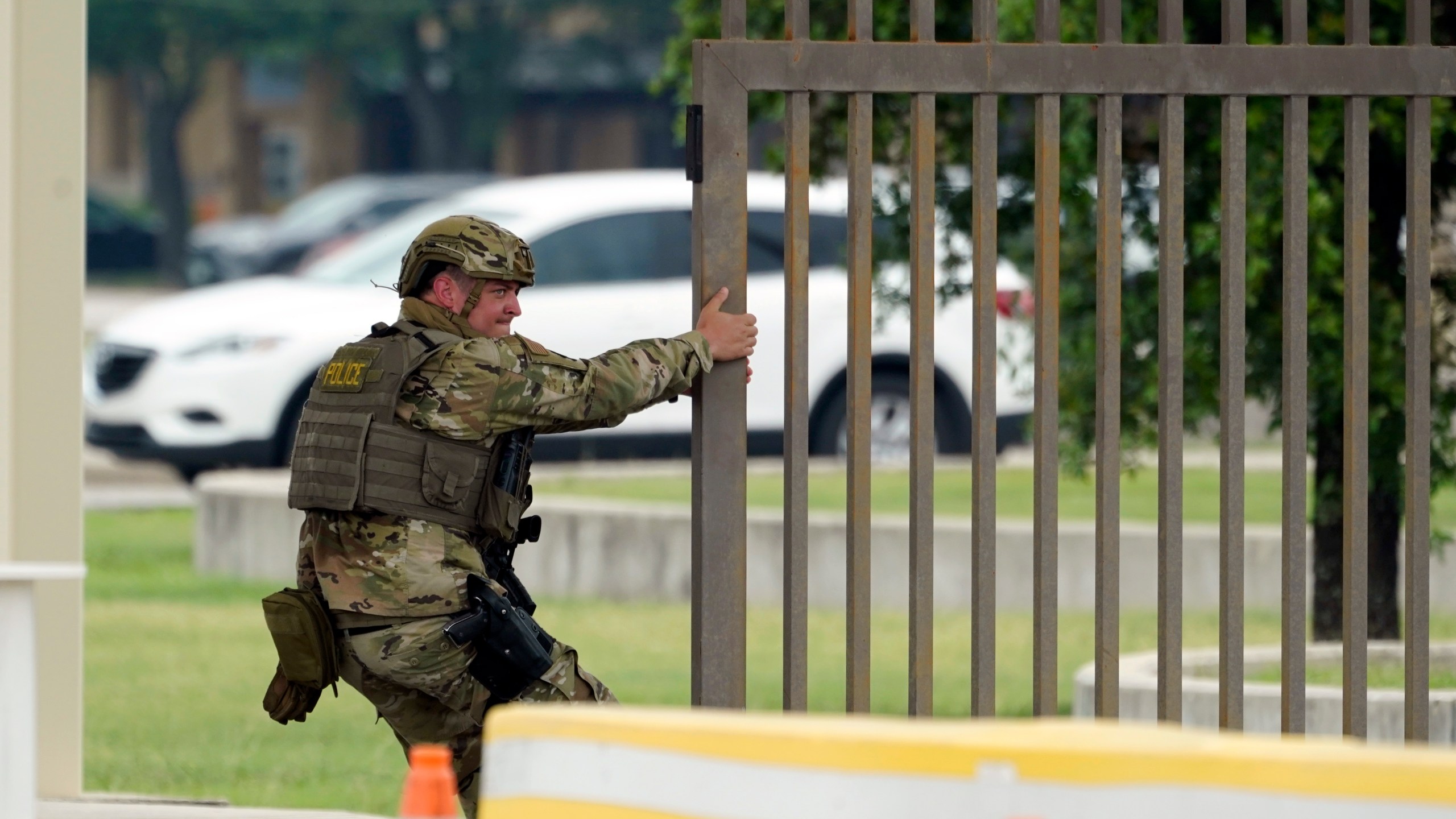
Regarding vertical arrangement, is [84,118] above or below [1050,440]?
above

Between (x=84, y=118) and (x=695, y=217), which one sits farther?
(x=84, y=118)

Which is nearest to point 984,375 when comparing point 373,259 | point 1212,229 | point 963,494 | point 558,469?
point 1212,229

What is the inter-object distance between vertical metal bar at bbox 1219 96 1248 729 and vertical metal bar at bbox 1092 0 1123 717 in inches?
9.9

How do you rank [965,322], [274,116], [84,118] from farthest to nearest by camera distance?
[274,116] → [965,322] → [84,118]

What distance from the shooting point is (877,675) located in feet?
30.6

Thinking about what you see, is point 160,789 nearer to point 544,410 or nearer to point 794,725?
point 544,410

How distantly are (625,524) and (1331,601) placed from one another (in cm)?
386

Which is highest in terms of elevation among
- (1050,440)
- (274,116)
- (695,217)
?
(274,116)

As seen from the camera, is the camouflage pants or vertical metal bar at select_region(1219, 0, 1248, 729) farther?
vertical metal bar at select_region(1219, 0, 1248, 729)

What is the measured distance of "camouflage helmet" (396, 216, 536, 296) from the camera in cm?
494

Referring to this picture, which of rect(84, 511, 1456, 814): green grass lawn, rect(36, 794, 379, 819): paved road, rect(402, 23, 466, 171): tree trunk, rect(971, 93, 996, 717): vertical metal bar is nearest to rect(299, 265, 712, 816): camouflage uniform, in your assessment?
rect(971, 93, 996, 717): vertical metal bar

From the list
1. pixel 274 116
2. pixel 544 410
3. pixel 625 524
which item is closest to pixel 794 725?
pixel 544 410

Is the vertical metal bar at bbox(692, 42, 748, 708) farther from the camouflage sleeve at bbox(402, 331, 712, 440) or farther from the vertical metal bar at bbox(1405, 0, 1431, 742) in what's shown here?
the vertical metal bar at bbox(1405, 0, 1431, 742)

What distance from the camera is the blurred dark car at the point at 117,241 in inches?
1485
